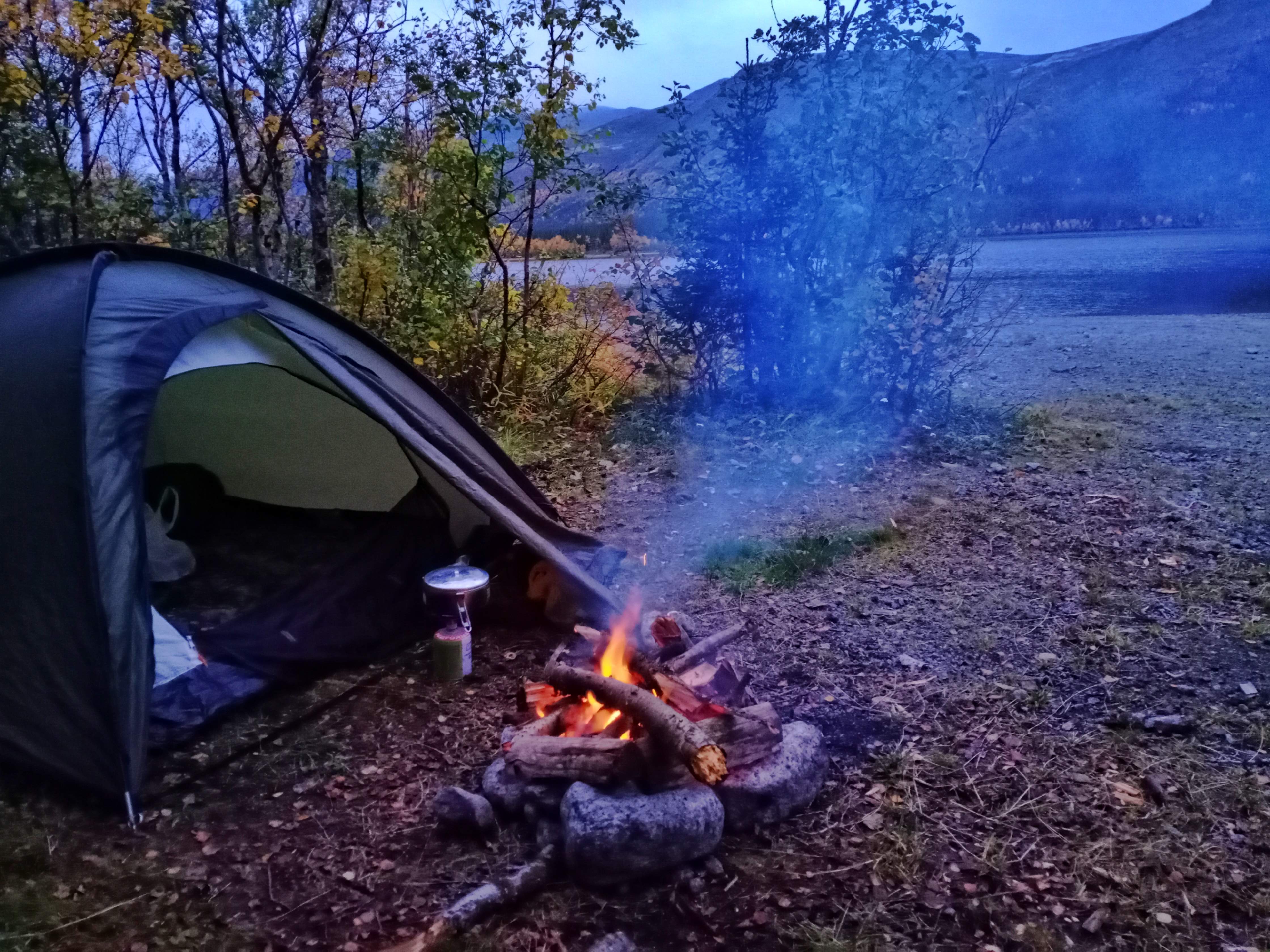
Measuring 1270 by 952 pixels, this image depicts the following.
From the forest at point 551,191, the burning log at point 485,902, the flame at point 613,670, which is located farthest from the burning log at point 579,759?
the forest at point 551,191

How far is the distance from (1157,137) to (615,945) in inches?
905

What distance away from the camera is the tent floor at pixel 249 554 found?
3977 mm

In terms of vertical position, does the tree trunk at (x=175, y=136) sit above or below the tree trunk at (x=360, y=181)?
above

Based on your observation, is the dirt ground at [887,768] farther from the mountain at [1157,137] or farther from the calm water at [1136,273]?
the mountain at [1157,137]

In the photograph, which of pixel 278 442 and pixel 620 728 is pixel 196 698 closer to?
pixel 620 728

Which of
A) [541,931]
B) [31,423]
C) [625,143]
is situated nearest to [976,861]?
[541,931]

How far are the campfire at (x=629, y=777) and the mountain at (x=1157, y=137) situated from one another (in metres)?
15.7

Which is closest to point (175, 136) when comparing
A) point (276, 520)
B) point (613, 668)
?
point (276, 520)

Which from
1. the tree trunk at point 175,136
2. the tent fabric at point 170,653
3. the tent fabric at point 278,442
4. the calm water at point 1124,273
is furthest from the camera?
the calm water at point 1124,273

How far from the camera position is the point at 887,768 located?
2.75 m

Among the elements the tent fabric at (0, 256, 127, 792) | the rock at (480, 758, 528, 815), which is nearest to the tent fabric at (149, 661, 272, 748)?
the tent fabric at (0, 256, 127, 792)

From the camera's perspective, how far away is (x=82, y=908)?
2.30 metres

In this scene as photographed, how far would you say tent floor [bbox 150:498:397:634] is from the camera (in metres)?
3.98

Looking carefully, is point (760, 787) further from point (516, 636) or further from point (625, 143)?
point (625, 143)
